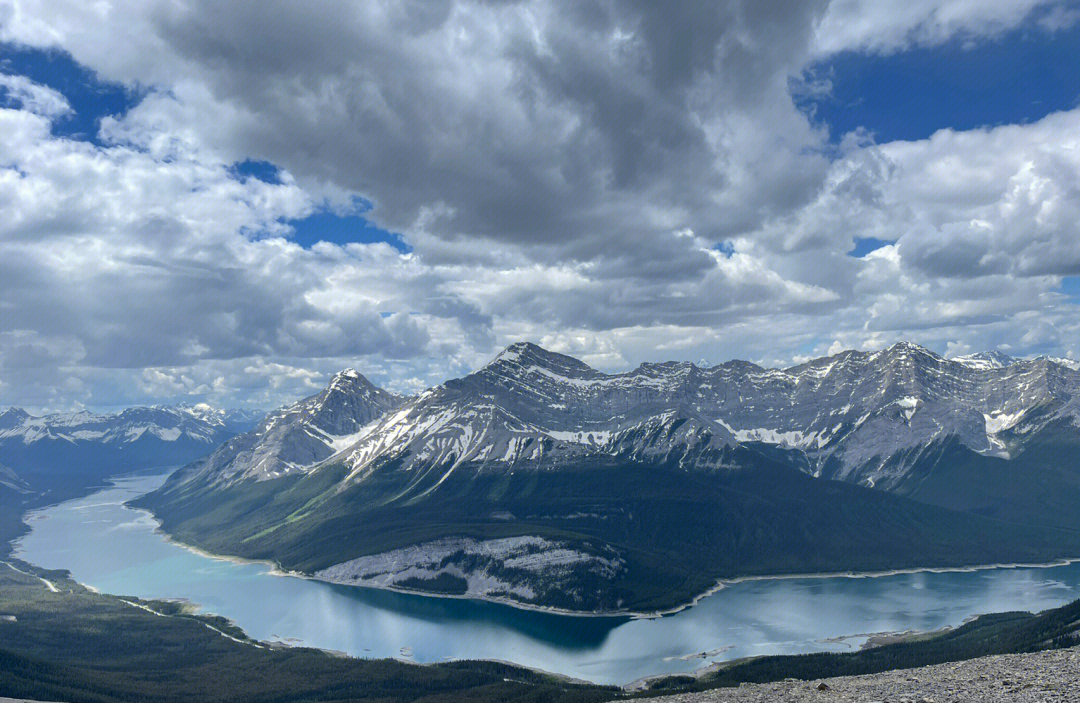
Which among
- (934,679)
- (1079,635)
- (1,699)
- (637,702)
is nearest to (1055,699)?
(934,679)

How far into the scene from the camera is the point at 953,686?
352 ft

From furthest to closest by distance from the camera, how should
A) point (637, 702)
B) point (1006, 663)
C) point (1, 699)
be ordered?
point (1, 699)
point (637, 702)
point (1006, 663)

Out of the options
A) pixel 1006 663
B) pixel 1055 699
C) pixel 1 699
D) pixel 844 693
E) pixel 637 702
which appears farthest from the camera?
pixel 1 699

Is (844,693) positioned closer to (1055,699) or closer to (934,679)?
(934,679)

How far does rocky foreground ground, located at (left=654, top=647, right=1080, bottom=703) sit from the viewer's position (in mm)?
99188

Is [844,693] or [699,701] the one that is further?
[699,701]

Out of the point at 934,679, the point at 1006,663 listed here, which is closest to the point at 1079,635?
the point at 1006,663

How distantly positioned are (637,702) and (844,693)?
163 ft

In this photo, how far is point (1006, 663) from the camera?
12094 cm

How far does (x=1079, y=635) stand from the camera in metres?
191

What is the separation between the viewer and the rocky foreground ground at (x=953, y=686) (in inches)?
3905

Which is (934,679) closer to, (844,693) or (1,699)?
(844,693)

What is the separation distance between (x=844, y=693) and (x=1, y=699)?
Answer: 595 ft

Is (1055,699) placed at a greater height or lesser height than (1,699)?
greater
